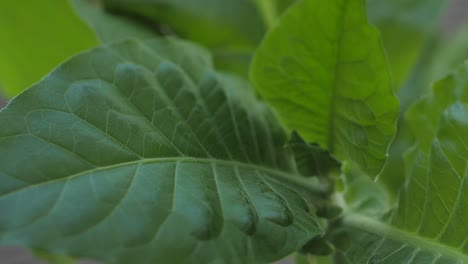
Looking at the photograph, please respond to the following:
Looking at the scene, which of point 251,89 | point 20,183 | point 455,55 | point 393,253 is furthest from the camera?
point 455,55

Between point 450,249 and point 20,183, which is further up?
point 20,183

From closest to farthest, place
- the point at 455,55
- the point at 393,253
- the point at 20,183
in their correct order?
the point at 20,183 → the point at 393,253 → the point at 455,55

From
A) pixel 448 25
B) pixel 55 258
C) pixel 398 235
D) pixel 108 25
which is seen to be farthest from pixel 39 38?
pixel 448 25

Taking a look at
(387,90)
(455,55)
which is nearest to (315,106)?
(387,90)

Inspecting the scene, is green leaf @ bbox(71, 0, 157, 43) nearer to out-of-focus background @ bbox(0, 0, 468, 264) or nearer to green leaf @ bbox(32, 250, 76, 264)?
green leaf @ bbox(32, 250, 76, 264)

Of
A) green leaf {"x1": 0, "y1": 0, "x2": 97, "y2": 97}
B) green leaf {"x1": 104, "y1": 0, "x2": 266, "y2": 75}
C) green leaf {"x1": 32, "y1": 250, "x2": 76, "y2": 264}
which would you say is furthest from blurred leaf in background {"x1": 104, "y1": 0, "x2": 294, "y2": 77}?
green leaf {"x1": 32, "y1": 250, "x2": 76, "y2": 264}

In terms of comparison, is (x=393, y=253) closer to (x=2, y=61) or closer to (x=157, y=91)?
(x=157, y=91)

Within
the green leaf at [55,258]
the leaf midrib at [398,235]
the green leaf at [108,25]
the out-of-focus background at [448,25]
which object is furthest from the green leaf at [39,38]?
the out-of-focus background at [448,25]

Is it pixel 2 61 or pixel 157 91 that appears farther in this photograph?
pixel 2 61
